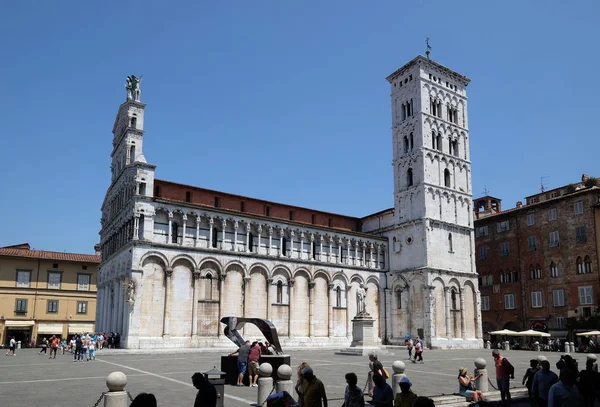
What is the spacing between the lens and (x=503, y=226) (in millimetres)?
55000

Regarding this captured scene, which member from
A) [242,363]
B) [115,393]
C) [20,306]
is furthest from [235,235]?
[115,393]

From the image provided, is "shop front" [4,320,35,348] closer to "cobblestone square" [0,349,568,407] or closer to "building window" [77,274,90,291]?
"building window" [77,274,90,291]

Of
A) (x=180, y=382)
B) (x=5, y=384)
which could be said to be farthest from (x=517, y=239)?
(x=5, y=384)

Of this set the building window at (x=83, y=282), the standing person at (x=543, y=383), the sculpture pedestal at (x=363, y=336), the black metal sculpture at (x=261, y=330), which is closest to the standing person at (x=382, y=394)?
the standing person at (x=543, y=383)

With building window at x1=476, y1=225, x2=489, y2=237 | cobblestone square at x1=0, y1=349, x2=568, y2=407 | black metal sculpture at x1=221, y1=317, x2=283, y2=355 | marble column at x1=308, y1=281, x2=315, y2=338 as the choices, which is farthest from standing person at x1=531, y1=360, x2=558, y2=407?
building window at x1=476, y1=225, x2=489, y2=237

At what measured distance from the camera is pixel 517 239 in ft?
175

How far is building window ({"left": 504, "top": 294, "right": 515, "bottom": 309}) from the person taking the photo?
52.8 meters

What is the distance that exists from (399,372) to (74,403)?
8.31 meters

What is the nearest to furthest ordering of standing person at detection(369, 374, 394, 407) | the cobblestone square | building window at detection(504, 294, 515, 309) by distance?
standing person at detection(369, 374, 394, 407) → the cobblestone square → building window at detection(504, 294, 515, 309)

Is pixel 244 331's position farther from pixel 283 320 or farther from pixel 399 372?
pixel 399 372

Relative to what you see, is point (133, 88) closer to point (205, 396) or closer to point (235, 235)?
point (235, 235)

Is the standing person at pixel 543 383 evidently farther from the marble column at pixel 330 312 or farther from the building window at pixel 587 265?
the building window at pixel 587 265

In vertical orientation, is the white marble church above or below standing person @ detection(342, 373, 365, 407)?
above

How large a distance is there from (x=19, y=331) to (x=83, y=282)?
7.75 meters
